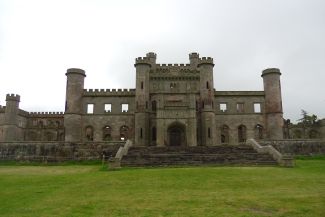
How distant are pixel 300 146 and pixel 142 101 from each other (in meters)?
19.8

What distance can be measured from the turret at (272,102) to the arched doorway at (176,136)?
1199 cm

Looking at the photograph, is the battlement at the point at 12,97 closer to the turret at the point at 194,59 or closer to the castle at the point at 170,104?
the castle at the point at 170,104

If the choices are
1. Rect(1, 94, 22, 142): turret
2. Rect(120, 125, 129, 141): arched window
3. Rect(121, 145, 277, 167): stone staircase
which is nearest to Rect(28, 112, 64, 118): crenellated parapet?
Rect(1, 94, 22, 142): turret

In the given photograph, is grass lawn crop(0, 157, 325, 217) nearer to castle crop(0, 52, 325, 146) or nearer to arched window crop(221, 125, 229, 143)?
castle crop(0, 52, 325, 146)

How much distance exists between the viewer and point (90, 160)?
29500 millimetres

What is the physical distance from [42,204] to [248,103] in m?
39.5

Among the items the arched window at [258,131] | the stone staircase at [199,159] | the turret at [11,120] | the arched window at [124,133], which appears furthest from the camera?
the turret at [11,120]

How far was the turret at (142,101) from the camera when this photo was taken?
140ft

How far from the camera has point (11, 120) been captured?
5488 centimetres

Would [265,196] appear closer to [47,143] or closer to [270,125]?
[47,143]

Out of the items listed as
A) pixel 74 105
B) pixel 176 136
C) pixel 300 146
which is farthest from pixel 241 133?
pixel 74 105

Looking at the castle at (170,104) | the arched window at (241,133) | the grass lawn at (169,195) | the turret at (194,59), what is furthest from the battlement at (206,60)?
the grass lawn at (169,195)

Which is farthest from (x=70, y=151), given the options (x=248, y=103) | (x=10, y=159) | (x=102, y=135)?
(x=248, y=103)

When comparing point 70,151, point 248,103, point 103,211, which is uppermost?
point 248,103
